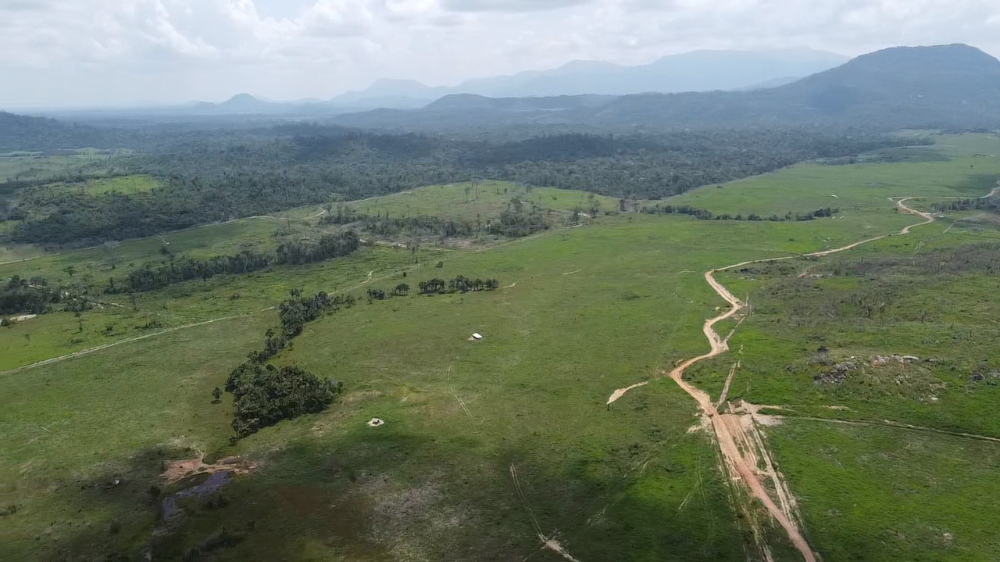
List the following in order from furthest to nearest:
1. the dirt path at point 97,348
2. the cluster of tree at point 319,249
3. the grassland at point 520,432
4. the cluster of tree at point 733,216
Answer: the cluster of tree at point 733,216 < the cluster of tree at point 319,249 < the dirt path at point 97,348 < the grassland at point 520,432

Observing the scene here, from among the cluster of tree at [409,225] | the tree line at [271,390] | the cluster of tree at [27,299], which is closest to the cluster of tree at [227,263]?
the cluster of tree at [27,299]

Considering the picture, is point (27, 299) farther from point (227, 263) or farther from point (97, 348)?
point (97, 348)

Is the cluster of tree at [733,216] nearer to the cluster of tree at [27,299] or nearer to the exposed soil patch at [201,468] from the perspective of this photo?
the exposed soil patch at [201,468]

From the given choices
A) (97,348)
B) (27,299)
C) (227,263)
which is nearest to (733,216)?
(227,263)

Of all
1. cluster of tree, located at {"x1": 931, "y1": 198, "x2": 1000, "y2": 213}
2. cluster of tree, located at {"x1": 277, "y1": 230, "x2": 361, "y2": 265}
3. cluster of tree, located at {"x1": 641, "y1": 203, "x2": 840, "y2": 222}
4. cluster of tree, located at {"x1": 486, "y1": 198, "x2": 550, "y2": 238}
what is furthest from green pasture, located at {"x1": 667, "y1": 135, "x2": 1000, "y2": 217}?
cluster of tree, located at {"x1": 277, "y1": 230, "x2": 361, "y2": 265}

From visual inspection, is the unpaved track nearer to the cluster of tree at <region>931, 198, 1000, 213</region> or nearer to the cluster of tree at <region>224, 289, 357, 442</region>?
the cluster of tree at <region>224, 289, 357, 442</region>

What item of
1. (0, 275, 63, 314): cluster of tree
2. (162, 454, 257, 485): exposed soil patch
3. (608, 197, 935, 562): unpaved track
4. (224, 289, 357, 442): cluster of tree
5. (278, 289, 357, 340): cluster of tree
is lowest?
(0, 275, 63, 314): cluster of tree
